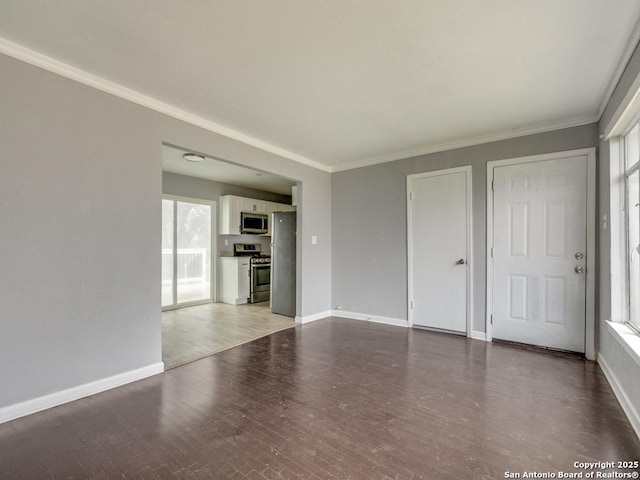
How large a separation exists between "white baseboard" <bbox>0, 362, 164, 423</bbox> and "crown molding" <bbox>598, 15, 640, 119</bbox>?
430 centimetres

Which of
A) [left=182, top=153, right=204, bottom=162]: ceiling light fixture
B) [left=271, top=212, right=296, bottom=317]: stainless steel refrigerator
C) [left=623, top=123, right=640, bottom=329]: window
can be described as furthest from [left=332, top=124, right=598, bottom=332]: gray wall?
[left=182, top=153, right=204, bottom=162]: ceiling light fixture

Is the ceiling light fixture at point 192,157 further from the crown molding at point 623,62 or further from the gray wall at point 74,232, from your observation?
the crown molding at point 623,62

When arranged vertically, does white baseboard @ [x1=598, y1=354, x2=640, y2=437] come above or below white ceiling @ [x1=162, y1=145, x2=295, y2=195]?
below

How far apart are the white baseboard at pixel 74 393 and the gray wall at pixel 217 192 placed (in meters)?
3.60

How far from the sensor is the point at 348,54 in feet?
7.11

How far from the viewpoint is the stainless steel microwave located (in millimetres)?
6446

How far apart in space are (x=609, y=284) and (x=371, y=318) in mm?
2808

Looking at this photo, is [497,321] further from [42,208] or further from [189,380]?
[42,208]

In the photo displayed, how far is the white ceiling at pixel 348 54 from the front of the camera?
1769 mm

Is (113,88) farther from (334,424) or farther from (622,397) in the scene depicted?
(622,397)

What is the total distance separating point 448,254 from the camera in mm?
4059

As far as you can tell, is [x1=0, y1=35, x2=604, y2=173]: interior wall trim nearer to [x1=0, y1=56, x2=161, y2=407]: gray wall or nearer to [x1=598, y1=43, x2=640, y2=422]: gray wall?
[x1=0, y1=56, x2=161, y2=407]: gray wall

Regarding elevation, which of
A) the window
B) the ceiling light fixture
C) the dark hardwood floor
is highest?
the ceiling light fixture

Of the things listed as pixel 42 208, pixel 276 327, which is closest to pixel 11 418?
pixel 42 208
